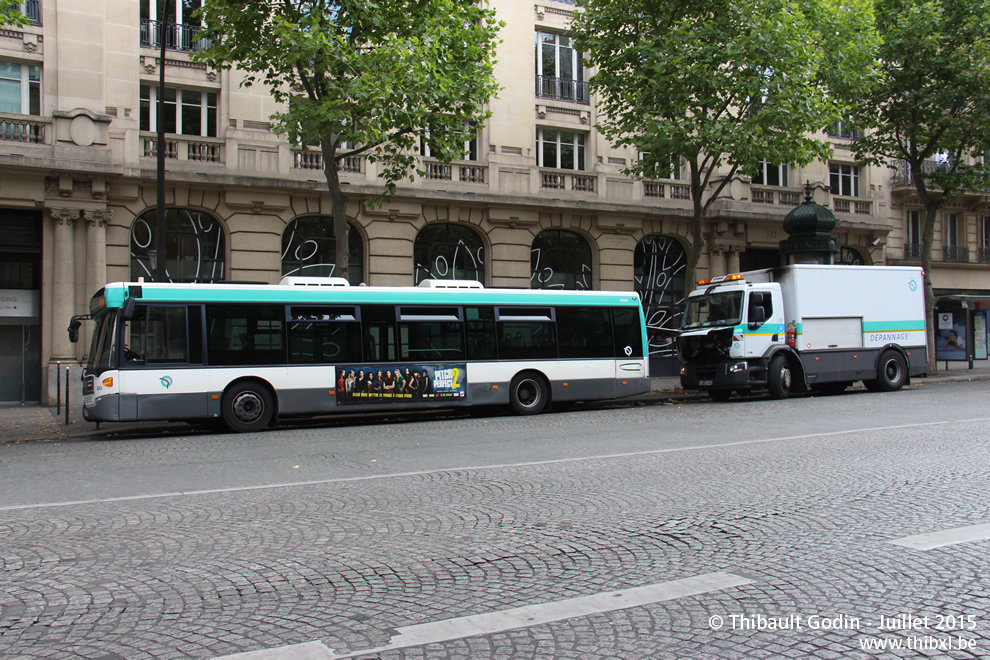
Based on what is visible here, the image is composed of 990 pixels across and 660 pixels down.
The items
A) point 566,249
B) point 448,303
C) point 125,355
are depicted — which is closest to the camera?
point 125,355

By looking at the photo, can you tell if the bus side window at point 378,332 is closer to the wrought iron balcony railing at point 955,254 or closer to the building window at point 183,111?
the building window at point 183,111

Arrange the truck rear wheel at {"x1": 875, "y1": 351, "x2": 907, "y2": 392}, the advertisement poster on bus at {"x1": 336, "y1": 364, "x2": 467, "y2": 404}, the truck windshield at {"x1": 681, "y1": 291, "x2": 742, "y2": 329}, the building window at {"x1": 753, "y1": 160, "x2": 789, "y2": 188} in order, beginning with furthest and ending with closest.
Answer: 1. the building window at {"x1": 753, "y1": 160, "x2": 789, "y2": 188}
2. the truck rear wheel at {"x1": 875, "y1": 351, "x2": 907, "y2": 392}
3. the truck windshield at {"x1": 681, "y1": 291, "x2": 742, "y2": 329}
4. the advertisement poster on bus at {"x1": 336, "y1": 364, "x2": 467, "y2": 404}

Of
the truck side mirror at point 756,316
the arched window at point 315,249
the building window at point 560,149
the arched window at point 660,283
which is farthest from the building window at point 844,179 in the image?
the arched window at point 315,249

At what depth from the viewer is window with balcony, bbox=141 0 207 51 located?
838 inches

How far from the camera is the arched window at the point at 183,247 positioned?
21.0 meters

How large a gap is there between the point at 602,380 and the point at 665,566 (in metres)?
13.2

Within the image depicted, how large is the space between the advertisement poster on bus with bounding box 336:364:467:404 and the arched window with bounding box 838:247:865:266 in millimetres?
21129

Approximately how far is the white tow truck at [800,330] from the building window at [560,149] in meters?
7.58

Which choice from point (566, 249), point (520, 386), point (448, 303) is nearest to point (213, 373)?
point (448, 303)

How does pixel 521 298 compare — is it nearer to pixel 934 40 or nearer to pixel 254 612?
pixel 254 612

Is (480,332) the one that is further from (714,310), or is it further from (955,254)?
(955,254)

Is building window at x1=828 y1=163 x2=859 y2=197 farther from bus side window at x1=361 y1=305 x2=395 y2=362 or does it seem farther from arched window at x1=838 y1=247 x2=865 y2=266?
bus side window at x1=361 y1=305 x2=395 y2=362

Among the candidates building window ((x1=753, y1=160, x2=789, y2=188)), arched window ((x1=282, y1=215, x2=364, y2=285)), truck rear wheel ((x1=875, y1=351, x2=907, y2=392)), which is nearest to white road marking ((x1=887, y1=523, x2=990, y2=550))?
truck rear wheel ((x1=875, y1=351, x2=907, y2=392))

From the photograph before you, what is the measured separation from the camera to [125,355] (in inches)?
536
